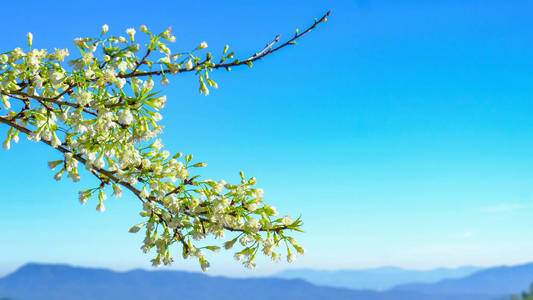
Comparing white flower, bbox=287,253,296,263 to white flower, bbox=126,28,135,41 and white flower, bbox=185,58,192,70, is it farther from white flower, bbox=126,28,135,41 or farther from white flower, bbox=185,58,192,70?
white flower, bbox=126,28,135,41

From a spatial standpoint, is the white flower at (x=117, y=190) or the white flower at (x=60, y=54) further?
the white flower at (x=117, y=190)

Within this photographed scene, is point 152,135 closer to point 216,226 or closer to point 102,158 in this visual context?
point 102,158

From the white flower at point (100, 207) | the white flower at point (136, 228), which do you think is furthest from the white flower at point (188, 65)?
the white flower at point (100, 207)

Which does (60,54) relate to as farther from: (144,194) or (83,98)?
(144,194)

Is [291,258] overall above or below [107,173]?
below

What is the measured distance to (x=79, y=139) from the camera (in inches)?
228

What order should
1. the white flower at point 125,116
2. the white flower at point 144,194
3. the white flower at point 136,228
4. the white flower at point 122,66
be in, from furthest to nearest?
the white flower at point 136,228, the white flower at point 144,194, the white flower at point 122,66, the white flower at point 125,116

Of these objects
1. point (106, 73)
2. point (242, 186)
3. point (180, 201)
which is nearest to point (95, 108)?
point (106, 73)

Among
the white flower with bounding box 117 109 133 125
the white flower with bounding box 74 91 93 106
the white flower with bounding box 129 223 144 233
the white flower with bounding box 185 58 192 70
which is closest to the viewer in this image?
the white flower with bounding box 117 109 133 125

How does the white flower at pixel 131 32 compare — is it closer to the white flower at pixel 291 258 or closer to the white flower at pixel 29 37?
the white flower at pixel 29 37

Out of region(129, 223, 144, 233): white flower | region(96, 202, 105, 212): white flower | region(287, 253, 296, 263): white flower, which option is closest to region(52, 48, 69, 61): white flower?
region(96, 202, 105, 212): white flower

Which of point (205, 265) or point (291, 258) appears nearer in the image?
point (291, 258)

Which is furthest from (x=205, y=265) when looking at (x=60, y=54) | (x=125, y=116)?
(x=60, y=54)

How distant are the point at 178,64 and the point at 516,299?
117619mm
